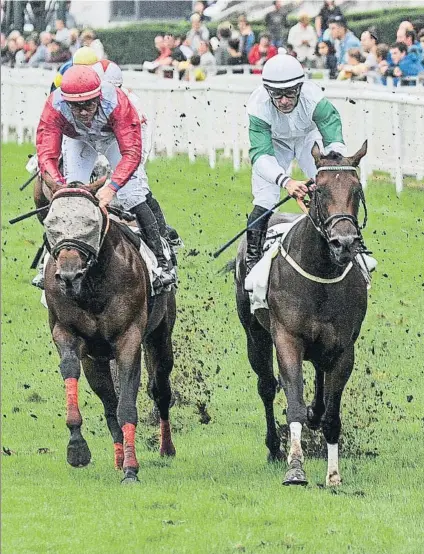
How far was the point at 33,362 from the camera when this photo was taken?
12523 mm

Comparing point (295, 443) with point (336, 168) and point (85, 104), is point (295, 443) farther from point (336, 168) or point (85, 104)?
point (85, 104)

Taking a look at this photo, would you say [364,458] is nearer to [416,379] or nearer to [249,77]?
[416,379]

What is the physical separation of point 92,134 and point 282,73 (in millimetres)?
1143

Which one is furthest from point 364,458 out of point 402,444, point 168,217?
point 168,217

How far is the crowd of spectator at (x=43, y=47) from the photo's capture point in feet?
96.3

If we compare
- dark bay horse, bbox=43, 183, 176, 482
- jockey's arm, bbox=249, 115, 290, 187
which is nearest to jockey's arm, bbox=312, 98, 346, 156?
jockey's arm, bbox=249, 115, 290, 187

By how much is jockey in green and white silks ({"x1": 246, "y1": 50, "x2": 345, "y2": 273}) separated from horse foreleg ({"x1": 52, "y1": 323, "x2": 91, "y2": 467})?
4.15ft

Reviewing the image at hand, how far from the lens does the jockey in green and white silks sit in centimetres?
838

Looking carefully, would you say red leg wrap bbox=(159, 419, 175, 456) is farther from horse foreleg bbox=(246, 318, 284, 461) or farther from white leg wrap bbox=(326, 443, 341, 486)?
white leg wrap bbox=(326, 443, 341, 486)

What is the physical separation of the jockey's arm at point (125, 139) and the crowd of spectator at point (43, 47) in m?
19.4

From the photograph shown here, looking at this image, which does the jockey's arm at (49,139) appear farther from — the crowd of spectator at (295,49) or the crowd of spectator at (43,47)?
the crowd of spectator at (43,47)

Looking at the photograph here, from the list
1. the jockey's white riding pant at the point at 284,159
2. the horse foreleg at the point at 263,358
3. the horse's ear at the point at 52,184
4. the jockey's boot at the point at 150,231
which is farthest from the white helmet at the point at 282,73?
the horse foreleg at the point at 263,358

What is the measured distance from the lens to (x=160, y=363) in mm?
9625

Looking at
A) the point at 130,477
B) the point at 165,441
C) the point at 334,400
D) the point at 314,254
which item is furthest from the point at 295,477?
the point at 165,441
